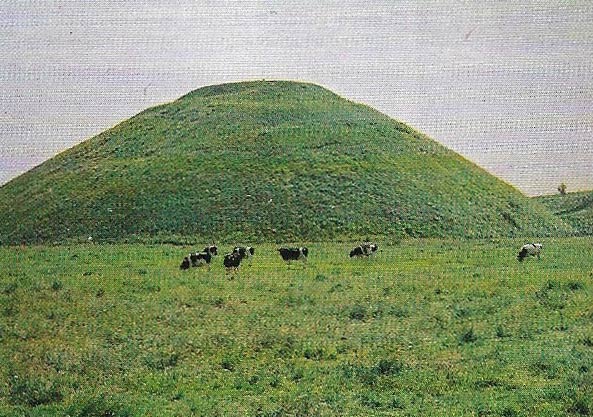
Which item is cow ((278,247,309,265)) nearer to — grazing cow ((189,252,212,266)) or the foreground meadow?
grazing cow ((189,252,212,266))

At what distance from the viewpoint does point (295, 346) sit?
575 inches

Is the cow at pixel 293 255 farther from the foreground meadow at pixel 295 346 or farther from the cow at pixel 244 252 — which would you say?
the foreground meadow at pixel 295 346

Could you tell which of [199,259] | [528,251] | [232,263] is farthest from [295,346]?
[528,251]

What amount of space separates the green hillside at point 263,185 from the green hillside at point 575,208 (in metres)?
4.54

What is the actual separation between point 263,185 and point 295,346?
54.5 meters

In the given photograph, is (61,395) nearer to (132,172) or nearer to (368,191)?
(368,191)

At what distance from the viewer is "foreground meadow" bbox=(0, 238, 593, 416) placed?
10.7 m

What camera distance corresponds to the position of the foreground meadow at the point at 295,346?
420 inches

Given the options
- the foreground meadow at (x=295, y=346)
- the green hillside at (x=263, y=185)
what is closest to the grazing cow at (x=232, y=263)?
the foreground meadow at (x=295, y=346)

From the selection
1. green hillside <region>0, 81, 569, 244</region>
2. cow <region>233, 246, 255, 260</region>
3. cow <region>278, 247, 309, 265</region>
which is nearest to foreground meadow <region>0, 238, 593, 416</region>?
cow <region>233, 246, 255, 260</region>

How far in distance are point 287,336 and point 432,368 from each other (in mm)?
3624

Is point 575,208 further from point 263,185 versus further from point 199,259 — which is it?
point 199,259

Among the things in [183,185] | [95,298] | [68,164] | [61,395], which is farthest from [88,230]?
[61,395]

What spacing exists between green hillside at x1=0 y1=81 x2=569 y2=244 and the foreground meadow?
118 ft
